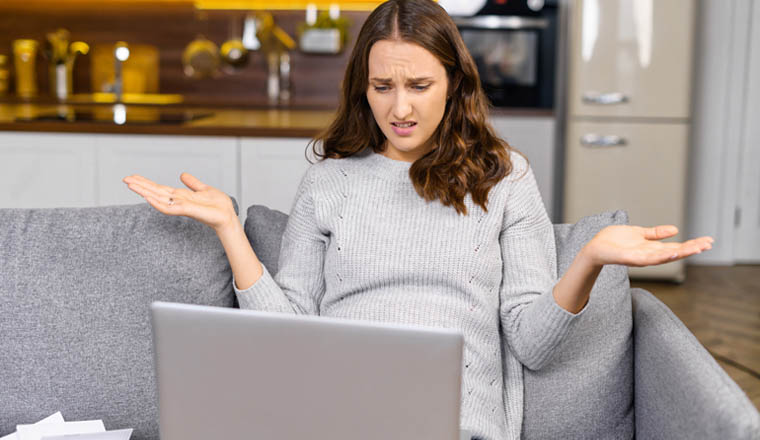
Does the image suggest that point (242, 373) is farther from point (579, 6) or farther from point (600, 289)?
point (579, 6)

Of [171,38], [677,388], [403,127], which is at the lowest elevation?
[677,388]

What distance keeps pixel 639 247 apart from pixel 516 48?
2.97m

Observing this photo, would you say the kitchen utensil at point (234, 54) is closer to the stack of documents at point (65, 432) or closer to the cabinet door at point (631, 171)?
the cabinet door at point (631, 171)

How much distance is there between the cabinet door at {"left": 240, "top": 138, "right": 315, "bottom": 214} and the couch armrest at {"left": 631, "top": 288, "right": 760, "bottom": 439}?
4.99ft

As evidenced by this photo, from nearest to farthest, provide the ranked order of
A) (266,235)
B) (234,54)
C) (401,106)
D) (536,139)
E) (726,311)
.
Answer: (401,106) < (266,235) < (726,311) < (536,139) < (234,54)

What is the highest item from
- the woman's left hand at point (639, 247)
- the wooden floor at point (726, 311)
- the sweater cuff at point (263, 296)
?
the woman's left hand at point (639, 247)

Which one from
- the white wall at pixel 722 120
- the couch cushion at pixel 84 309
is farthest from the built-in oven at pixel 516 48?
the couch cushion at pixel 84 309

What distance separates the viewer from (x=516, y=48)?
4012mm

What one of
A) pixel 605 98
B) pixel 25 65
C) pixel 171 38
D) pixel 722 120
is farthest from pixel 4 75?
pixel 722 120

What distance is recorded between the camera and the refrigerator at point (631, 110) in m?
3.82

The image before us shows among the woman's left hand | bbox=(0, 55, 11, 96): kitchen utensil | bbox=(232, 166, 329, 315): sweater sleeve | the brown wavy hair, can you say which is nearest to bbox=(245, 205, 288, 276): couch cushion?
bbox=(232, 166, 329, 315): sweater sleeve

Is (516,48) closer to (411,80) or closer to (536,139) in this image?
(536,139)

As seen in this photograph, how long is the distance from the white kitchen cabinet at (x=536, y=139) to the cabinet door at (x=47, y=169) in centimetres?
179

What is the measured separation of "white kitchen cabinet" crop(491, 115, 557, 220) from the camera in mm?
3736
